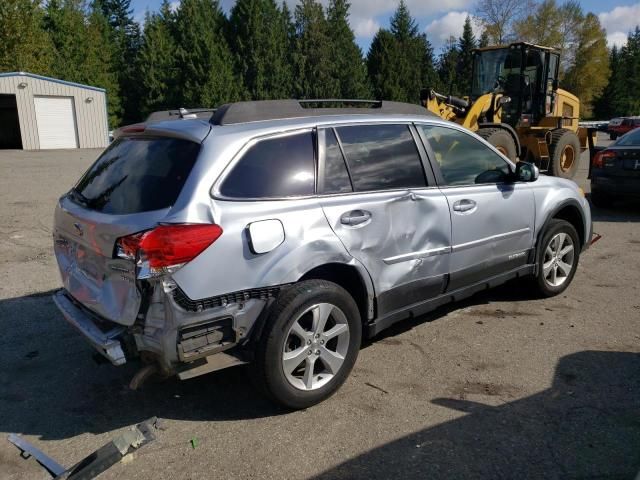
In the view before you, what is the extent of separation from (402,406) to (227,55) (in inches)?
1669

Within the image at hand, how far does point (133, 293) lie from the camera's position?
294 centimetres

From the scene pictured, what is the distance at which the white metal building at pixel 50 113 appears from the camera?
29.2m

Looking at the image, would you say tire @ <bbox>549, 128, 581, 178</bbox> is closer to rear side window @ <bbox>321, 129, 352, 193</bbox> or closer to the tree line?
rear side window @ <bbox>321, 129, 352, 193</bbox>

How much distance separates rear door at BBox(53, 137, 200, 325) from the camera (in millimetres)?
2996

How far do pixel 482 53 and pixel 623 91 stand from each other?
213 feet

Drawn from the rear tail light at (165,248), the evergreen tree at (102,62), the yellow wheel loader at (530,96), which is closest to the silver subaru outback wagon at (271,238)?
the rear tail light at (165,248)

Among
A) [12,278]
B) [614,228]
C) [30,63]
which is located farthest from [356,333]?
[30,63]

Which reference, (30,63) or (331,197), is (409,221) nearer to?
(331,197)

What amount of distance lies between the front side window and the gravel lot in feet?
4.11

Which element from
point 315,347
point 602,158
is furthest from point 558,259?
point 602,158

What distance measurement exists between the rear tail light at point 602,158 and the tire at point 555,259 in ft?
15.8

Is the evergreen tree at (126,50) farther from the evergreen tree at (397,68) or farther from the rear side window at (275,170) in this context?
the rear side window at (275,170)

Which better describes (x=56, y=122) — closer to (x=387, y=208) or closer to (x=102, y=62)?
(x=102, y=62)

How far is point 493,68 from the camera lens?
41.7ft
